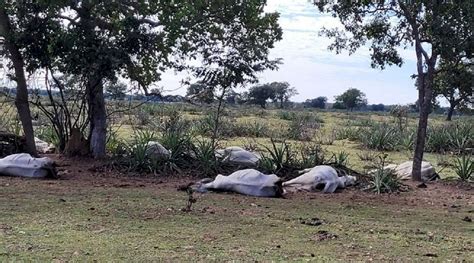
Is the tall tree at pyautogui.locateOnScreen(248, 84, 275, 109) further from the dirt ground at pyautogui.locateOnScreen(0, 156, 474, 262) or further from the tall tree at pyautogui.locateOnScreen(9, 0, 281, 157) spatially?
the dirt ground at pyautogui.locateOnScreen(0, 156, 474, 262)

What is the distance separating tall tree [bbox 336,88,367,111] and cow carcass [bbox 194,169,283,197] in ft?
245

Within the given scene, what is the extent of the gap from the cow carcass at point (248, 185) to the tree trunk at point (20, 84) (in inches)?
165

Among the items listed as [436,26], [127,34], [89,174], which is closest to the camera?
[436,26]

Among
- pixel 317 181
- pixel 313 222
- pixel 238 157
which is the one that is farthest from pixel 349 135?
pixel 313 222

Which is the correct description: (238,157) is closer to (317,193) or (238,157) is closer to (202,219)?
(317,193)

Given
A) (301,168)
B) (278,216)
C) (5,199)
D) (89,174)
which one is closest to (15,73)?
(89,174)

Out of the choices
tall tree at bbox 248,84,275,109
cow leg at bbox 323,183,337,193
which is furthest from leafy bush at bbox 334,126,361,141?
tall tree at bbox 248,84,275,109

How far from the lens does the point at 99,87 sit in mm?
12297

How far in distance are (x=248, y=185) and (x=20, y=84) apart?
17.3 ft

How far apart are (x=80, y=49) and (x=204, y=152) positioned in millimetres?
3235

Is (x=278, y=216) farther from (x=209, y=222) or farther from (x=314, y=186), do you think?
(x=314, y=186)

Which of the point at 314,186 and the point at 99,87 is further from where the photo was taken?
the point at 99,87

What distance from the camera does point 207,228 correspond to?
263 inches

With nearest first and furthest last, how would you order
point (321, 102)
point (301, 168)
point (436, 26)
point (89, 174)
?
point (436, 26), point (89, 174), point (301, 168), point (321, 102)
